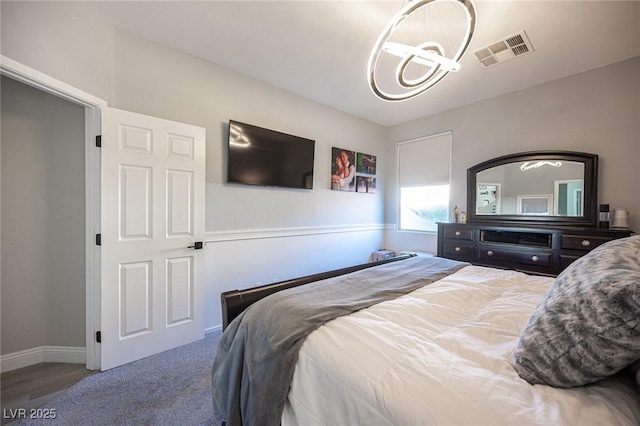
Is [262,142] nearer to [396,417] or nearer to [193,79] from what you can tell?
[193,79]

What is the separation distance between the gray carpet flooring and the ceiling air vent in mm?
Result: 3639

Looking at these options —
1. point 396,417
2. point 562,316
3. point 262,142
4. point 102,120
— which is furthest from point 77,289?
point 562,316

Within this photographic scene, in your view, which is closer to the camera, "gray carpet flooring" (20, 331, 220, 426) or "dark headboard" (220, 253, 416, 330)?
"dark headboard" (220, 253, 416, 330)

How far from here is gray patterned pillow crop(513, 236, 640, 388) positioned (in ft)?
2.08

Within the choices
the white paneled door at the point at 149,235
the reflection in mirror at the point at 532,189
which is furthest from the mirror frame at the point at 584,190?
the white paneled door at the point at 149,235

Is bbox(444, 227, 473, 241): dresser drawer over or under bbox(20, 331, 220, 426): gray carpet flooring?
over

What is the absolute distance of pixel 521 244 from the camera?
2.76 metres

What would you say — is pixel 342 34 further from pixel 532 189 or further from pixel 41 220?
pixel 41 220

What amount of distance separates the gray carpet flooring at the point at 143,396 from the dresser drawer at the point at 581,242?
337 cm

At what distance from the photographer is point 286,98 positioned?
10.4 ft

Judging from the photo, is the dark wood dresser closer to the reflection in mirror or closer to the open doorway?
the reflection in mirror

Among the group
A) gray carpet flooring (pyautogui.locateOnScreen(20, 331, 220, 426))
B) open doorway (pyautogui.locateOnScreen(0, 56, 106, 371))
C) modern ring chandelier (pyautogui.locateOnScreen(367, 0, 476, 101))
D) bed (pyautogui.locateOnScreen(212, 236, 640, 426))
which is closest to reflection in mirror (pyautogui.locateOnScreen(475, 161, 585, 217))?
modern ring chandelier (pyautogui.locateOnScreen(367, 0, 476, 101))

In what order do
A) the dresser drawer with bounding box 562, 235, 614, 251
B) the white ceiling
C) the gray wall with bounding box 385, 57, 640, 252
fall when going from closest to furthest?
1. the white ceiling
2. the dresser drawer with bounding box 562, 235, 614, 251
3. the gray wall with bounding box 385, 57, 640, 252

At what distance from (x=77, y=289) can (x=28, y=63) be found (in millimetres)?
1700
